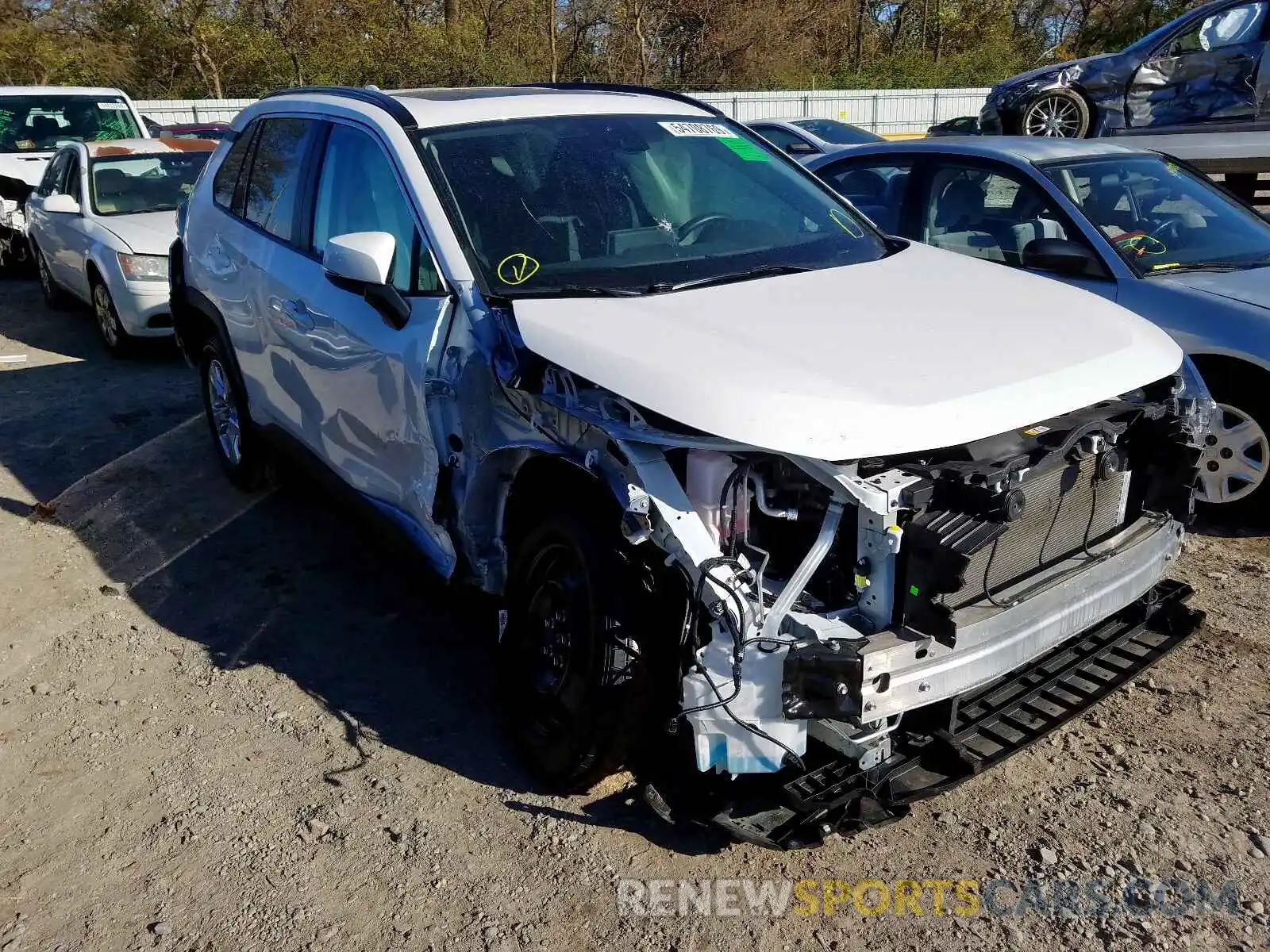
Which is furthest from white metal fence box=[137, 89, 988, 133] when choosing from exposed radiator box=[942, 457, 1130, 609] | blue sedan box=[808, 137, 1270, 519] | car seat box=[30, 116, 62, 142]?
exposed radiator box=[942, 457, 1130, 609]

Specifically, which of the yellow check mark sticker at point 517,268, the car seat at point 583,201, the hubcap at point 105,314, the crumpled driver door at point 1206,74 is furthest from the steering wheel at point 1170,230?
the hubcap at point 105,314

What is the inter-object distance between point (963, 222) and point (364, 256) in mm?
3721

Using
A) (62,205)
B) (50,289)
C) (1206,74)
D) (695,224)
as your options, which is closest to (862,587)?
(695,224)

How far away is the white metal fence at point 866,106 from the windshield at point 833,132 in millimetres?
11145

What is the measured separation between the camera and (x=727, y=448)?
2.70m

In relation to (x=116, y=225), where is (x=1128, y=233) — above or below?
above

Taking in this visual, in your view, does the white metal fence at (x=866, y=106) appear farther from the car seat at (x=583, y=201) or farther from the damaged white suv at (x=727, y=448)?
the damaged white suv at (x=727, y=448)

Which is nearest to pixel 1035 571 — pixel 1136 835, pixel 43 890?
pixel 1136 835

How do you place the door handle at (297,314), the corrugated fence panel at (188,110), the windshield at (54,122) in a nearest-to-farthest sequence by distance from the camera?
the door handle at (297,314) < the windshield at (54,122) < the corrugated fence panel at (188,110)

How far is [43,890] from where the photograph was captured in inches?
121

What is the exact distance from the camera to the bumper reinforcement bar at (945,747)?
2.81m

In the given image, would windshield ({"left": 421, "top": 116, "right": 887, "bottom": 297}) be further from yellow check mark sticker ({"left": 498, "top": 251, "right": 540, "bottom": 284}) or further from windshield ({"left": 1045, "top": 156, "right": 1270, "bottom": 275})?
windshield ({"left": 1045, "top": 156, "right": 1270, "bottom": 275})

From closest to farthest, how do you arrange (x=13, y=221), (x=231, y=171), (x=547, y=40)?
(x=231, y=171), (x=13, y=221), (x=547, y=40)

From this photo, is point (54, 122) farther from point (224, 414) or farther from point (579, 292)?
point (579, 292)
